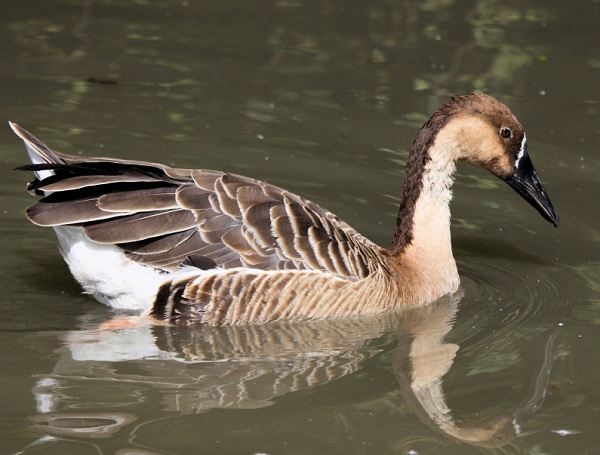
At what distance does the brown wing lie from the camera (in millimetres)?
7621

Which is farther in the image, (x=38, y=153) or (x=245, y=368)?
(x=38, y=153)

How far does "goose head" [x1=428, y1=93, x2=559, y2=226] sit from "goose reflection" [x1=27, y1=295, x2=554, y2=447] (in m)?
1.27

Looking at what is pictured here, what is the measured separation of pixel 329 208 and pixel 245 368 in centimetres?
315

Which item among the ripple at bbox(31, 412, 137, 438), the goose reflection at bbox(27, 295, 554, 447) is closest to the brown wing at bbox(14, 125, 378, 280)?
the goose reflection at bbox(27, 295, 554, 447)

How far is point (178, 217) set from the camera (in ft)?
25.3

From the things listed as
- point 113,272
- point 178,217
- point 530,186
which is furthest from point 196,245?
point 530,186

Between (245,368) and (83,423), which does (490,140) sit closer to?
(245,368)

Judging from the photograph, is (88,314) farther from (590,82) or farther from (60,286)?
(590,82)

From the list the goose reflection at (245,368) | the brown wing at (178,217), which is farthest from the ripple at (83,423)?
the brown wing at (178,217)

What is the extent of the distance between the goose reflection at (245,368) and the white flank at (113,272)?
254mm

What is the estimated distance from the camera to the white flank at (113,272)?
771 cm

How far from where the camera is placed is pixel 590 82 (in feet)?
Answer: 43.4

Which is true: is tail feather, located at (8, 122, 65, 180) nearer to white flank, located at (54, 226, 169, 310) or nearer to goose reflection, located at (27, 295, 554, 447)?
white flank, located at (54, 226, 169, 310)

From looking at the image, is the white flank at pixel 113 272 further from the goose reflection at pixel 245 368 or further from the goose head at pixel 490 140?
the goose head at pixel 490 140
